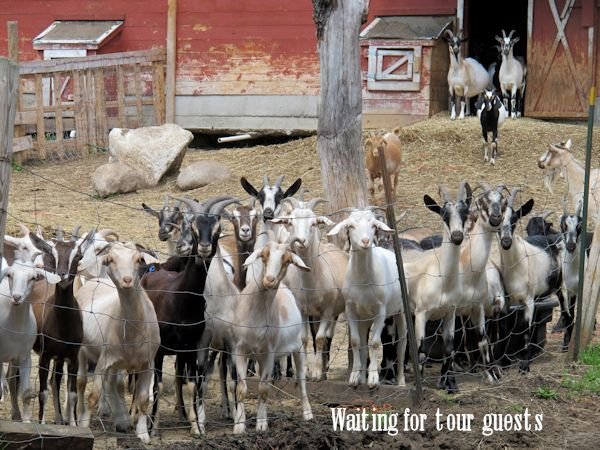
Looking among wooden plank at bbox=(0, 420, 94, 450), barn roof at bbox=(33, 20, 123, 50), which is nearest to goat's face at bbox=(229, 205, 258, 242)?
wooden plank at bbox=(0, 420, 94, 450)

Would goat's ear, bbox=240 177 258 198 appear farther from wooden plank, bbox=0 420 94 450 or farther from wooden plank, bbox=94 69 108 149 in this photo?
wooden plank, bbox=94 69 108 149

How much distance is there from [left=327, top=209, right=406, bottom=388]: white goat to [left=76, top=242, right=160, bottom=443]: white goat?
5.06 ft

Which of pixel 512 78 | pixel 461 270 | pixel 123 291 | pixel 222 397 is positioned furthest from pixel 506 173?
pixel 123 291

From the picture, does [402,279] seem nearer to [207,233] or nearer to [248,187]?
[207,233]

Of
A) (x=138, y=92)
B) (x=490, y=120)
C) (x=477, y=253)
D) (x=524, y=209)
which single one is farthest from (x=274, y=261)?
(x=138, y=92)

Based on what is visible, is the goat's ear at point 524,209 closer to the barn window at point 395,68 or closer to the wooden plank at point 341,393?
the wooden plank at point 341,393

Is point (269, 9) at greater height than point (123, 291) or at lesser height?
greater

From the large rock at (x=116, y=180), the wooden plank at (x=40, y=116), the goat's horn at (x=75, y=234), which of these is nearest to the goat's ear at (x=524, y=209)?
the goat's horn at (x=75, y=234)

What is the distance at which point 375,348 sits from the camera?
8.38 m

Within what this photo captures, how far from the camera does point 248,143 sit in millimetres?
19250

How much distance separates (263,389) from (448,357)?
1654 millimetres

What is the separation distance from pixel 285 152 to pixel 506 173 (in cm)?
367

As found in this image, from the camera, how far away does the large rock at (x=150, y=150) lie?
641 inches

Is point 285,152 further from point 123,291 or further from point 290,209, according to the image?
point 123,291
